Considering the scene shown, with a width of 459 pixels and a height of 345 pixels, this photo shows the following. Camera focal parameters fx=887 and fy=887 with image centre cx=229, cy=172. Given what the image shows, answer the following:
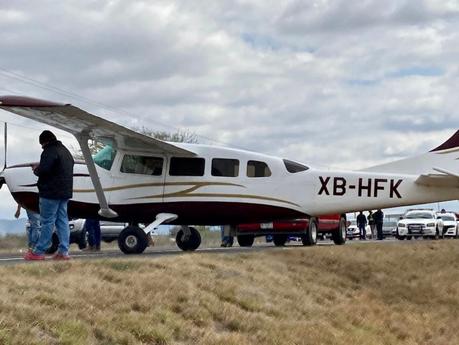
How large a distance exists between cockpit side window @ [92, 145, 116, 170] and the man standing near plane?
502 centimetres

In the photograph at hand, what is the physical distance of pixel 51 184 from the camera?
13.6 meters

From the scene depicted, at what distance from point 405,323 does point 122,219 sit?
6.89 m

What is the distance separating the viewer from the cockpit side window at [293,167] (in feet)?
61.9

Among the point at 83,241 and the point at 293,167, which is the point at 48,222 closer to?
the point at 293,167

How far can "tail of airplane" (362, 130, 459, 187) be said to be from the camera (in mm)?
19030

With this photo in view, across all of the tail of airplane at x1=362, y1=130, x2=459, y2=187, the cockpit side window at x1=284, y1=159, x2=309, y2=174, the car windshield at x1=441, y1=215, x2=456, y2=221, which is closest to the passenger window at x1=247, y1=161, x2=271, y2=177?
the cockpit side window at x1=284, y1=159, x2=309, y2=174

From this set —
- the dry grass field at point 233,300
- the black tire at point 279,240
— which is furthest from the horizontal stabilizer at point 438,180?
the black tire at point 279,240

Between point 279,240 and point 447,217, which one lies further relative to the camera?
point 447,217

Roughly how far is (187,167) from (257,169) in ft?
4.83

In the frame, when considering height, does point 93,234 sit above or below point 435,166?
below

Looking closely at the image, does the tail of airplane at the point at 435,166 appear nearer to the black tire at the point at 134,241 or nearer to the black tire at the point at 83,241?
the black tire at the point at 134,241

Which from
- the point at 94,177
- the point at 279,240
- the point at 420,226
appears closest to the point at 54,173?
the point at 94,177

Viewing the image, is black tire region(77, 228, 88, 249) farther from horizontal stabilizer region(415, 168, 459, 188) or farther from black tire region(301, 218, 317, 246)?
horizontal stabilizer region(415, 168, 459, 188)

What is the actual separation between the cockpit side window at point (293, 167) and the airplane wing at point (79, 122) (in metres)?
2.04
